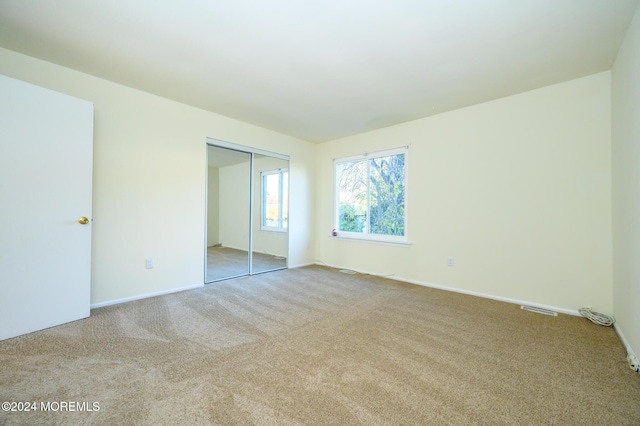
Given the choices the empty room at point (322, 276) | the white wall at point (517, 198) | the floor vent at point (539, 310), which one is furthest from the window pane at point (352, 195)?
the floor vent at point (539, 310)

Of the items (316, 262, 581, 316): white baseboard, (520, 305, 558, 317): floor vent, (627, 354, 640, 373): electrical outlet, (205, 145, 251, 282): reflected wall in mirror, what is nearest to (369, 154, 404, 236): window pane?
(316, 262, 581, 316): white baseboard

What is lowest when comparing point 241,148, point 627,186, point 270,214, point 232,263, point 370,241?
point 232,263

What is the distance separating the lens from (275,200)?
4648mm

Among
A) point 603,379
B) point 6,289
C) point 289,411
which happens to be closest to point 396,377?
point 289,411

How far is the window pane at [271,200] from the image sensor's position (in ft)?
15.0

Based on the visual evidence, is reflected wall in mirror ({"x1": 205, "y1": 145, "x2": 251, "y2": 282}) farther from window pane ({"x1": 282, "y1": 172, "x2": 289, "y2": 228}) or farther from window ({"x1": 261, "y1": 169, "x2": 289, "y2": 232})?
window pane ({"x1": 282, "y1": 172, "x2": 289, "y2": 228})

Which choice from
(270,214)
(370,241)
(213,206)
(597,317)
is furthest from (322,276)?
(597,317)

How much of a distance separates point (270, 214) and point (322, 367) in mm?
3199

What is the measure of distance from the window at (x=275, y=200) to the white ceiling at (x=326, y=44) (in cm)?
165

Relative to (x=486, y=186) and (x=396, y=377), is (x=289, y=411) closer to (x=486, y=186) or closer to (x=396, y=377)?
(x=396, y=377)

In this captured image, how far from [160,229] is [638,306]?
14.4ft

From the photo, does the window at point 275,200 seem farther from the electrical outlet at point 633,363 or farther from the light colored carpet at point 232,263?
the electrical outlet at point 633,363

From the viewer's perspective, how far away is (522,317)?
8.39 feet

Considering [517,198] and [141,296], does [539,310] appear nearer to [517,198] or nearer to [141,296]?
[517,198]
